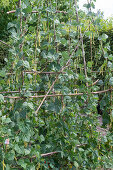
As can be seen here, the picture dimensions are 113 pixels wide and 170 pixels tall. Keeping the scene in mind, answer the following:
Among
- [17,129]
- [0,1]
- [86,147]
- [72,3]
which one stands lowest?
[86,147]

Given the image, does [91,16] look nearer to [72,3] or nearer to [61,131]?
[72,3]

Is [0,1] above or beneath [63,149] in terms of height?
above

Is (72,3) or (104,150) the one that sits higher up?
(72,3)

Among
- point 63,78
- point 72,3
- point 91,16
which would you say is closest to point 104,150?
point 63,78

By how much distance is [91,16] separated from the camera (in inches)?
61.8

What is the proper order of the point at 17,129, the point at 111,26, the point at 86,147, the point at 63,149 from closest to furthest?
1. the point at 17,129
2. the point at 63,149
3. the point at 86,147
4. the point at 111,26

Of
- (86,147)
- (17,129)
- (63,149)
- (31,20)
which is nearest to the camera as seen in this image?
(17,129)

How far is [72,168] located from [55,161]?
18 cm

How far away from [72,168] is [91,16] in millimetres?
1153

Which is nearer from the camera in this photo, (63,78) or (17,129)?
(17,129)

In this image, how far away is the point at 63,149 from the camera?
148 cm

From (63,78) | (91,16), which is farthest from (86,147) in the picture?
(91,16)

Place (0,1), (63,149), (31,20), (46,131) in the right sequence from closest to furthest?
(31,20)
(63,149)
(46,131)
(0,1)

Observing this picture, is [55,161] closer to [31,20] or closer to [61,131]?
[61,131]
